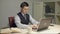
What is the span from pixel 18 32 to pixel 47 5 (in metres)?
2.91

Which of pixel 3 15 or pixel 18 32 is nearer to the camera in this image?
pixel 18 32

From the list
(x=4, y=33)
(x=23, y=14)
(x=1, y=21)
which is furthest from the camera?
(x=1, y=21)

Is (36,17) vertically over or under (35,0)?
under

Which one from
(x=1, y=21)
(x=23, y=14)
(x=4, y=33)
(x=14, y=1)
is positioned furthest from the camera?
(x=14, y=1)

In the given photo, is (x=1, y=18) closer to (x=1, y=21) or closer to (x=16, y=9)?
(x=1, y=21)

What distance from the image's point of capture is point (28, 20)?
3.40 meters

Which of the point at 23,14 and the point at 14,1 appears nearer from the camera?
the point at 23,14

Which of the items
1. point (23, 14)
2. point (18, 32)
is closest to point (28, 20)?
point (23, 14)

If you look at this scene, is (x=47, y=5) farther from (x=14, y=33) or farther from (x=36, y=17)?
(x=14, y=33)

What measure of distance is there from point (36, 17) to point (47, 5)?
57cm

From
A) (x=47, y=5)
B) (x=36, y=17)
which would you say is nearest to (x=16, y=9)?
(x=36, y=17)

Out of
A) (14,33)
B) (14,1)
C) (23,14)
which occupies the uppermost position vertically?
(14,1)

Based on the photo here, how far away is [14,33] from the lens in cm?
196

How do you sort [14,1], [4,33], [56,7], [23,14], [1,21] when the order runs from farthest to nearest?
1. [56,7]
2. [14,1]
3. [1,21]
4. [23,14]
5. [4,33]
